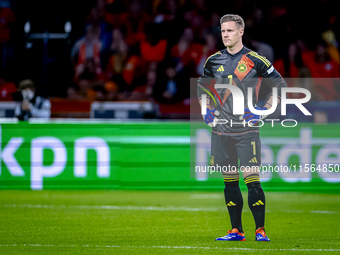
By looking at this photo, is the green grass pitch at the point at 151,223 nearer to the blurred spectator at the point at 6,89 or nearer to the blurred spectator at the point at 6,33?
the blurred spectator at the point at 6,89

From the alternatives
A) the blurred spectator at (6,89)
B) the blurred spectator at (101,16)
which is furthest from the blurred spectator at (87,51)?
the blurred spectator at (6,89)

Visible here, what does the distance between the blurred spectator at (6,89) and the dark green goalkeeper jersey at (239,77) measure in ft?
28.7

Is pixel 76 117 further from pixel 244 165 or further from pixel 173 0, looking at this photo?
pixel 244 165

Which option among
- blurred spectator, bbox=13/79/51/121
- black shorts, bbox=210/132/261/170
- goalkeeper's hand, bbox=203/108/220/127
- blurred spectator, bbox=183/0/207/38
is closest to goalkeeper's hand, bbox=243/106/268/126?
black shorts, bbox=210/132/261/170

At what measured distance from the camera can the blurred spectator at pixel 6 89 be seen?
1323 centimetres

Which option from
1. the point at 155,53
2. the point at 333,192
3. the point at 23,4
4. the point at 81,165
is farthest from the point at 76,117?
the point at 333,192

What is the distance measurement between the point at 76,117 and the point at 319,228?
6.67m

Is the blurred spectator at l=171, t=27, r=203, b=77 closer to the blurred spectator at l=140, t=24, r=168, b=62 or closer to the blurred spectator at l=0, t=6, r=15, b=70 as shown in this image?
the blurred spectator at l=140, t=24, r=168, b=62

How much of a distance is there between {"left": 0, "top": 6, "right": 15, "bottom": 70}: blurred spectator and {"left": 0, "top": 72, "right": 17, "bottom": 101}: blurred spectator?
452 mm

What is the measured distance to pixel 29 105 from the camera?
38.3 feet

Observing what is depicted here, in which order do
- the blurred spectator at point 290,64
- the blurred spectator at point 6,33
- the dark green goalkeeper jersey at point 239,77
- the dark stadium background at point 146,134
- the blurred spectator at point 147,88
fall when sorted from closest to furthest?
1. the dark green goalkeeper jersey at point 239,77
2. the dark stadium background at point 146,134
3. the blurred spectator at point 147,88
4. the blurred spectator at point 290,64
5. the blurred spectator at point 6,33

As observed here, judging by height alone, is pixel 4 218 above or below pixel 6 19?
below

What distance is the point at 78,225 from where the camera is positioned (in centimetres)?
673

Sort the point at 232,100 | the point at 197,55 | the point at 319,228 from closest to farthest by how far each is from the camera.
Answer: the point at 232,100 < the point at 319,228 < the point at 197,55
